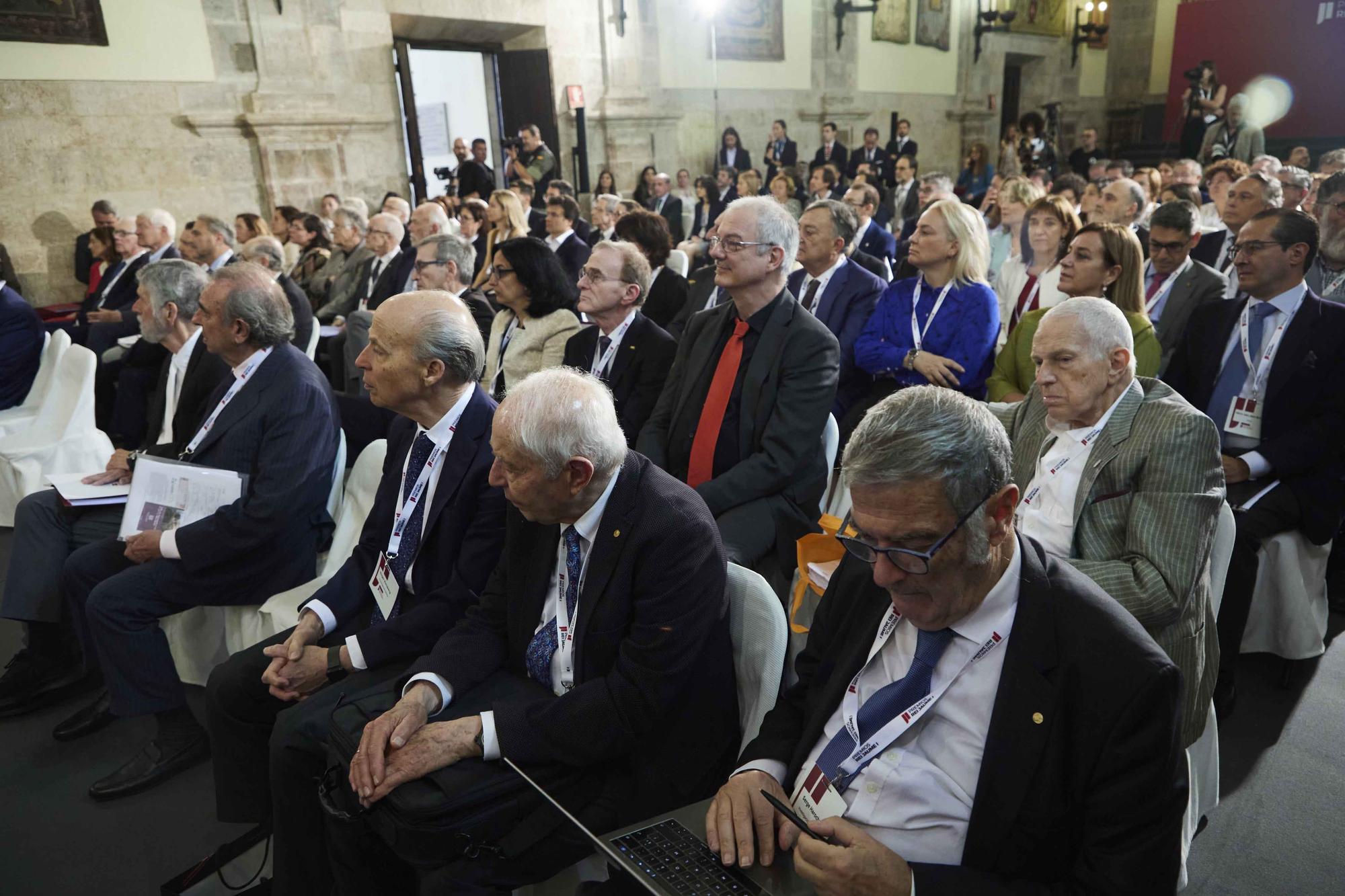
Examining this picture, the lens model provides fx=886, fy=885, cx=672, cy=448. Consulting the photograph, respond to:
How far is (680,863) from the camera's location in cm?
133

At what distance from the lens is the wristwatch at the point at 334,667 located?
2.23 m

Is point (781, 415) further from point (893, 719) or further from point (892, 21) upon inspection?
point (892, 21)

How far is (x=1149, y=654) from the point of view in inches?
47.8

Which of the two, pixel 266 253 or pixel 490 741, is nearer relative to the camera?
pixel 490 741

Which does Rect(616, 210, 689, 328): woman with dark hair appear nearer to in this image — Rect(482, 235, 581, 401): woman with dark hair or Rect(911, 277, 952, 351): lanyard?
Rect(482, 235, 581, 401): woman with dark hair

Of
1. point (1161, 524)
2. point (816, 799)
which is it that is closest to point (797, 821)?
point (816, 799)

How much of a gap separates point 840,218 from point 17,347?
4452 millimetres

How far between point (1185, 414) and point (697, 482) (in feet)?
4.86

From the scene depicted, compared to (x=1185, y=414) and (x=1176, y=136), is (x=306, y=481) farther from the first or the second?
(x=1176, y=136)

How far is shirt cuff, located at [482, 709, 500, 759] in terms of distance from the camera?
5.65ft

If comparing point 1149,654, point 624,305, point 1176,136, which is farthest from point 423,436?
point 1176,136

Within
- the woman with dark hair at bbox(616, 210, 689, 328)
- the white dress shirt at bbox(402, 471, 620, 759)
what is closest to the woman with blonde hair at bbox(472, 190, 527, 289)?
the woman with dark hair at bbox(616, 210, 689, 328)

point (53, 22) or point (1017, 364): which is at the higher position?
point (53, 22)

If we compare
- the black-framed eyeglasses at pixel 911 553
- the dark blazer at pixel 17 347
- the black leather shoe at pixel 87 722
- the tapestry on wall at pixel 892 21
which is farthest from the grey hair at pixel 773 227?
the tapestry on wall at pixel 892 21
